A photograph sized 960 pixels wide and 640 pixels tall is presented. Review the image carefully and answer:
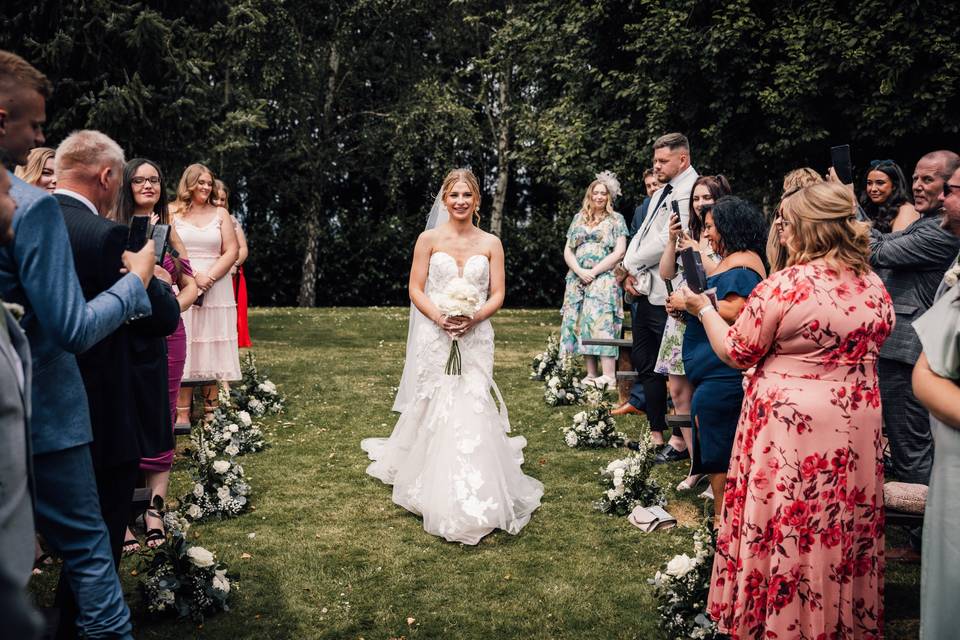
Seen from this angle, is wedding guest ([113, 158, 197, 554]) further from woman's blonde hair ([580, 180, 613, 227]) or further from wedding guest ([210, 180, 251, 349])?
woman's blonde hair ([580, 180, 613, 227])

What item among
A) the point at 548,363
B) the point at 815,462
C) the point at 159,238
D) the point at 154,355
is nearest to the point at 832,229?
the point at 815,462

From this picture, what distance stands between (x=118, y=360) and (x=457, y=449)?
115 inches

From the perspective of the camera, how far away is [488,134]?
29.7 metres

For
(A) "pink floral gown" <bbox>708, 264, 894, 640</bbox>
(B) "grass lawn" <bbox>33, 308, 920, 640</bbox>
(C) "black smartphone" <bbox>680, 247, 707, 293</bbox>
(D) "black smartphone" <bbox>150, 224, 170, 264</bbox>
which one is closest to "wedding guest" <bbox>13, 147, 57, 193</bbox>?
(D) "black smartphone" <bbox>150, 224, 170, 264</bbox>

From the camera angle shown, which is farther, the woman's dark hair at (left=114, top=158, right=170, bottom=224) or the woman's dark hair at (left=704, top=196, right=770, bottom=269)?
the woman's dark hair at (left=114, top=158, right=170, bottom=224)

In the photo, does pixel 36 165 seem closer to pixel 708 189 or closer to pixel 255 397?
pixel 255 397

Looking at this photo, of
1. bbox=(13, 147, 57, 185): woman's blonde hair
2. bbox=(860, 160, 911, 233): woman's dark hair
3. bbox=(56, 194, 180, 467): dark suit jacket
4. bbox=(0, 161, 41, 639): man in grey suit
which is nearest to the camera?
bbox=(0, 161, 41, 639): man in grey suit

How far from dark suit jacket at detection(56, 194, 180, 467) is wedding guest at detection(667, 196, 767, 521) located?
300 centimetres

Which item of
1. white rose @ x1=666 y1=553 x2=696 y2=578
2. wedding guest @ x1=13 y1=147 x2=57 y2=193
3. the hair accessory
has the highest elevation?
the hair accessory

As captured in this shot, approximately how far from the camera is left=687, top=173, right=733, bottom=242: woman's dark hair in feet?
20.5

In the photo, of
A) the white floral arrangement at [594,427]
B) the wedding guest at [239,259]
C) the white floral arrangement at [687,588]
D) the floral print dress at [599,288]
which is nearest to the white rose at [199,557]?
the white floral arrangement at [687,588]

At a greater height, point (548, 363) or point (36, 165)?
point (36, 165)

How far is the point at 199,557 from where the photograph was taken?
184 inches

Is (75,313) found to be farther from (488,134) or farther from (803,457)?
(488,134)
